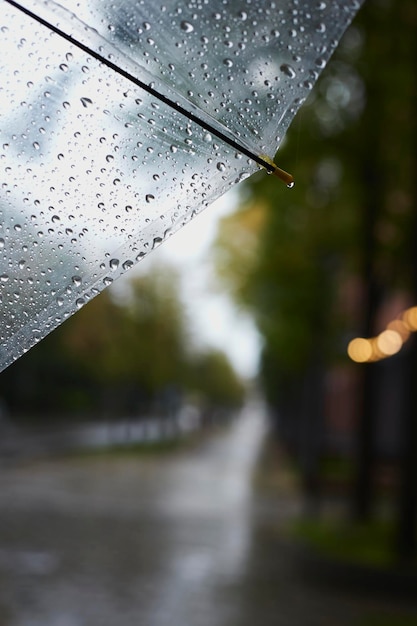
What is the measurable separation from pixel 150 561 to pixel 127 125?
9.17 meters

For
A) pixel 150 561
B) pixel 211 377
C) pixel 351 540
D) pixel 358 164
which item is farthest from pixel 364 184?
pixel 211 377

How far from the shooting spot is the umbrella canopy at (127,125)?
213cm

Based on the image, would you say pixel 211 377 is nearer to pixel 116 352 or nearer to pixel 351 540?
pixel 116 352

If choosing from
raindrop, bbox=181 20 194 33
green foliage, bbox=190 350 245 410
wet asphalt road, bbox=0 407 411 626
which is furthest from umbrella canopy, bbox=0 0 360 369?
green foliage, bbox=190 350 245 410

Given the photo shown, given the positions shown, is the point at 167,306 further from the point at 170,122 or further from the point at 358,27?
the point at 170,122

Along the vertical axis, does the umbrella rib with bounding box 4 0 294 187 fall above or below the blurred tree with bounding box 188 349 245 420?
below

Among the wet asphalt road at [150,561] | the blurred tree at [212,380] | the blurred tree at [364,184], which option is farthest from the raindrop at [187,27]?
the blurred tree at [212,380]

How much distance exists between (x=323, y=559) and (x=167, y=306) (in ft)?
94.1

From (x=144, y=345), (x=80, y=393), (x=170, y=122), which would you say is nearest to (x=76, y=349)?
(x=144, y=345)

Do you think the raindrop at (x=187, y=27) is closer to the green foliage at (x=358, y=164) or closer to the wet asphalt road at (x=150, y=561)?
the wet asphalt road at (x=150, y=561)

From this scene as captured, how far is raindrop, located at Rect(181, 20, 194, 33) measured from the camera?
2180 mm

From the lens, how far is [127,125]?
7.16 ft

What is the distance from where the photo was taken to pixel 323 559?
1035 centimetres

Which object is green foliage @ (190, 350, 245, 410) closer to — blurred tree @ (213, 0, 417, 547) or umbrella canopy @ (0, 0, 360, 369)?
blurred tree @ (213, 0, 417, 547)
